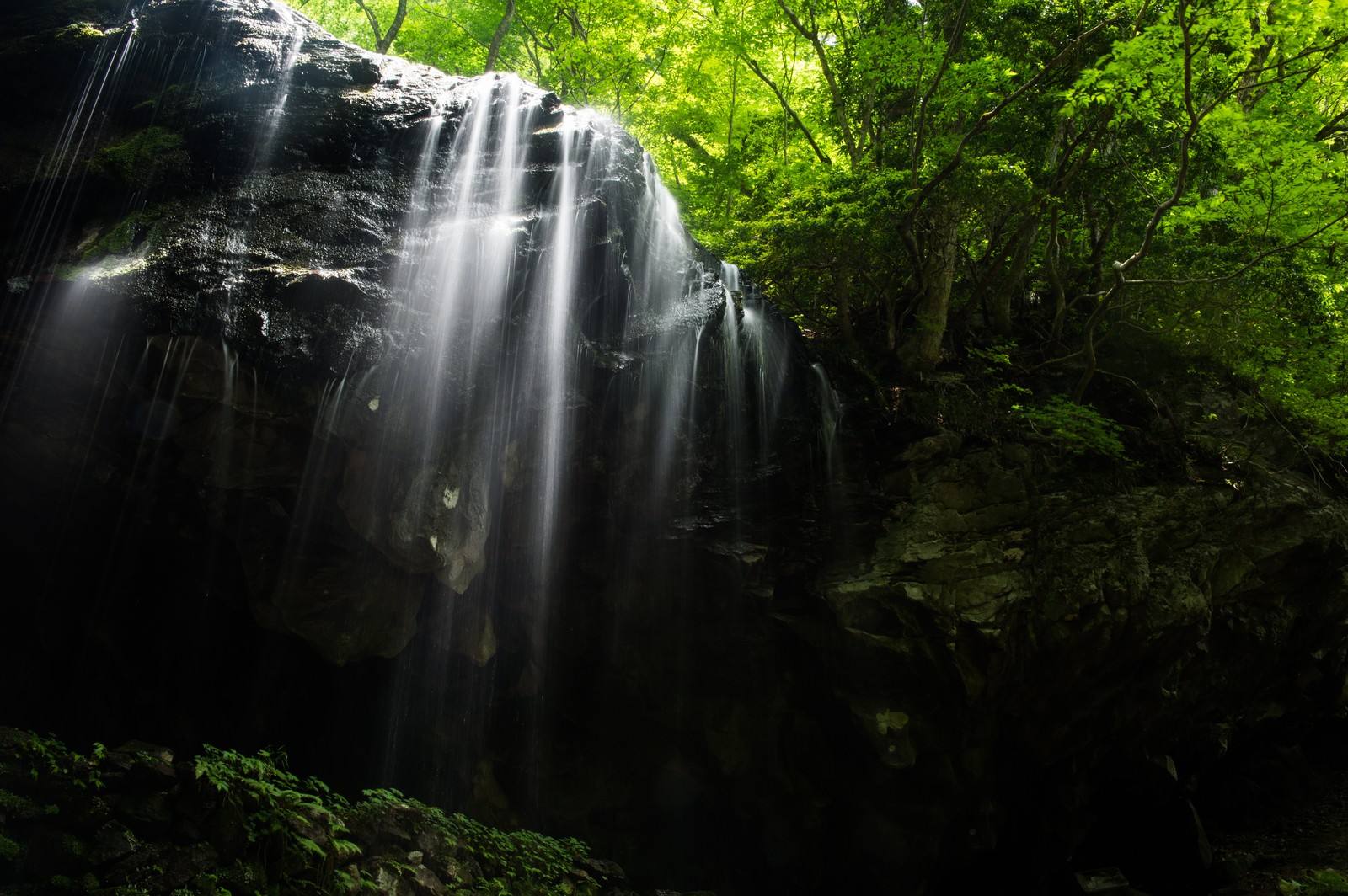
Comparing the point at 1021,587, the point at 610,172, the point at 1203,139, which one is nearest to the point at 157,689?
the point at 610,172

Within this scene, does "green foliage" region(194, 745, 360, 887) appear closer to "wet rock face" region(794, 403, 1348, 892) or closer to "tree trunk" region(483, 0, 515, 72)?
"wet rock face" region(794, 403, 1348, 892)

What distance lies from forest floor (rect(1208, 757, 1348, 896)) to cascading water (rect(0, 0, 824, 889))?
7.85 meters

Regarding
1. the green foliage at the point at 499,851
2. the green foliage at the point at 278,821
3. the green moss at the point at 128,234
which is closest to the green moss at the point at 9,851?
the green foliage at the point at 278,821

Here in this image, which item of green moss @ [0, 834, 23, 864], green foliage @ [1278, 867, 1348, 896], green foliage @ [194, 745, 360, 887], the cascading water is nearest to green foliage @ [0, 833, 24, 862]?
green moss @ [0, 834, 23, 864]

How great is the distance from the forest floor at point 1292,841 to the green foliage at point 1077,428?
5.85m

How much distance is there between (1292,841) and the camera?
10.8 m

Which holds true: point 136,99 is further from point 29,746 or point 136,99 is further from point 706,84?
point 706,84

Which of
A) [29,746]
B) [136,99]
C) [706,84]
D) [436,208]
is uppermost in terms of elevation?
[706,84]

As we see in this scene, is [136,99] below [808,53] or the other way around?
below

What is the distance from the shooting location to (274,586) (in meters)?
7.92

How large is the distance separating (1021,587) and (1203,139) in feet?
20.7

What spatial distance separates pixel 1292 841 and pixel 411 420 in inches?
558

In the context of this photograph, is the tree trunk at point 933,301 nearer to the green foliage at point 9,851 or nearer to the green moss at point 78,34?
the green moss at point 78,34

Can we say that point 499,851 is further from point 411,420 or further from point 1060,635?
point 1060,635
